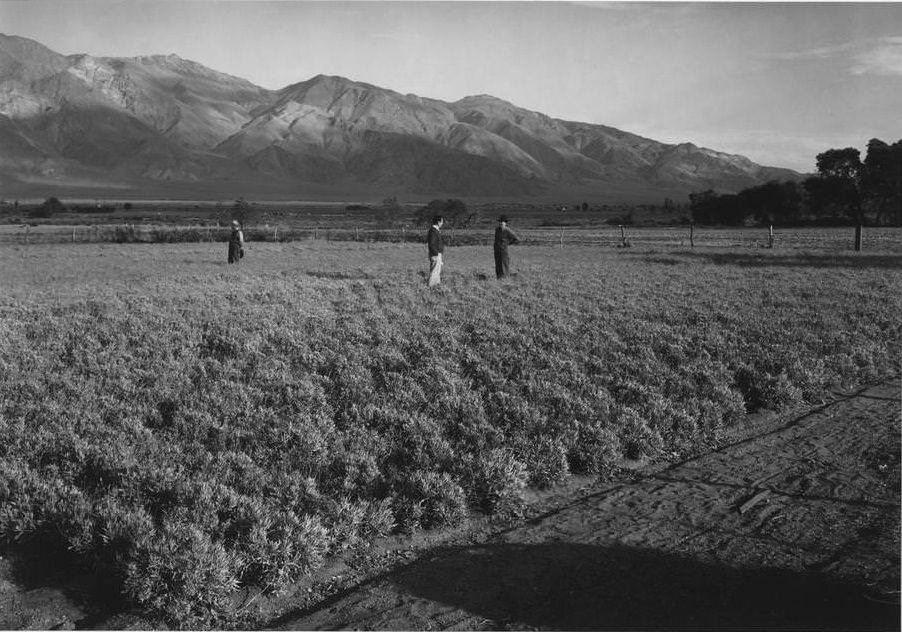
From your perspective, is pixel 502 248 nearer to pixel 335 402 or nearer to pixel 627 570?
pixel 335 402

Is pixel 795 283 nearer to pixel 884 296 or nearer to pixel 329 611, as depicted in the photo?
pixel 884 296

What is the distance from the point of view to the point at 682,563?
549 cm

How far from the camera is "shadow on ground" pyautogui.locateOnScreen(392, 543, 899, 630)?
15.7 ft

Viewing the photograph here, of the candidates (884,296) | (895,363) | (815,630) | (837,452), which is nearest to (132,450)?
(815,630)

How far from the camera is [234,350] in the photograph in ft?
36.9

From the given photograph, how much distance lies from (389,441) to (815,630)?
4.20m

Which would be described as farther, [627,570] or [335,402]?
[335,402]

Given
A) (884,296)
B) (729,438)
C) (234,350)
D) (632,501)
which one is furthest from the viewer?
(884,296)

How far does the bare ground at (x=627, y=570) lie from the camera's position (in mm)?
4848

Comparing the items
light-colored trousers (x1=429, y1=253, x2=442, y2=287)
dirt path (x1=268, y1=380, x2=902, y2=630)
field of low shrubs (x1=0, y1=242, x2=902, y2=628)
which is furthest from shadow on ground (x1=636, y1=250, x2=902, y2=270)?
dirt path (x1=268, y1=380, x2=902, y2=630)

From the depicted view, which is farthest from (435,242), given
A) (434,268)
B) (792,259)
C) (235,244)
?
(792,259)

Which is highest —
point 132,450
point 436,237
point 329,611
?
point 436,237

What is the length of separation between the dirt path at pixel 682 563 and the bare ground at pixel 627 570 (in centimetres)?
1

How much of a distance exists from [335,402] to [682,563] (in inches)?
183
